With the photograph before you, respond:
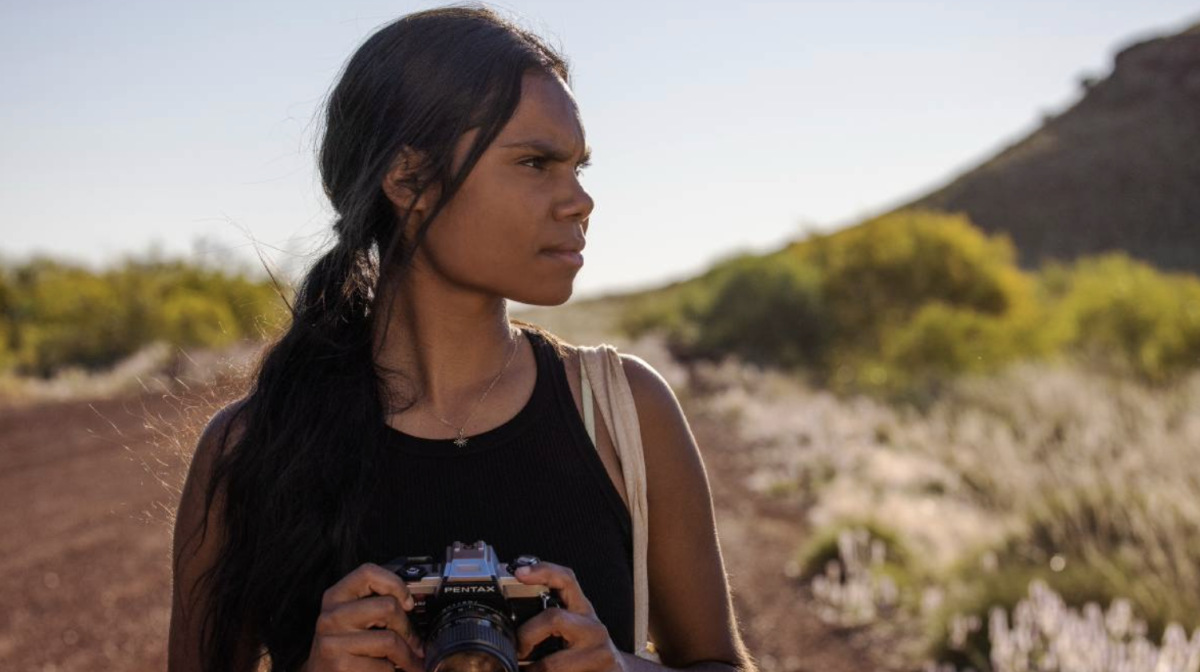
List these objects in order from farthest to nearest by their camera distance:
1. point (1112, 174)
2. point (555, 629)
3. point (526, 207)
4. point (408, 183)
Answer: point (1112, 174), point (408, 183), point (526, 207), point (555, 629)

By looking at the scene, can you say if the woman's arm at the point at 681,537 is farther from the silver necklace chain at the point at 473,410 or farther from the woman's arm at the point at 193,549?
the woman's arm at the point at 193,549

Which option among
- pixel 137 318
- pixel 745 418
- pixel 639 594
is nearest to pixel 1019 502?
pixel 639 594

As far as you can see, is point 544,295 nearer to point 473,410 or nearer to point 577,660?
point 473,410

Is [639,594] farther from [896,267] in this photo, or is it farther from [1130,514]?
[896,267]

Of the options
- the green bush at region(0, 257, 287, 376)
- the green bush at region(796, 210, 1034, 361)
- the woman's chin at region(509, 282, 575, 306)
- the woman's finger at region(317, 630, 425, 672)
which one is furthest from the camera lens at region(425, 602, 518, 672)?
the green bush at region(796, 210, 1034, 361)

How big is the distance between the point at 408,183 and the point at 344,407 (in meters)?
0.46

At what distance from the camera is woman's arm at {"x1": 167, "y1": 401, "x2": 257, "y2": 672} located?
A: 2.12m

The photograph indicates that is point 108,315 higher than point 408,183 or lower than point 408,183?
lower

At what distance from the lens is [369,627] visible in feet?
5.82

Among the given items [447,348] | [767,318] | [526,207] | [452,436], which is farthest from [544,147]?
[767,318]

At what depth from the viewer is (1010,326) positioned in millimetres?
21328

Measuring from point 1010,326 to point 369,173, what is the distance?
20.9m

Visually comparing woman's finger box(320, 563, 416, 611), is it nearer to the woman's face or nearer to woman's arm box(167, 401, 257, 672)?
woman's arm box(167, 401, 257, 672)

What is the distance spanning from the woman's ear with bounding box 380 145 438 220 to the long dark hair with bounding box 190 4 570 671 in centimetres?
1
